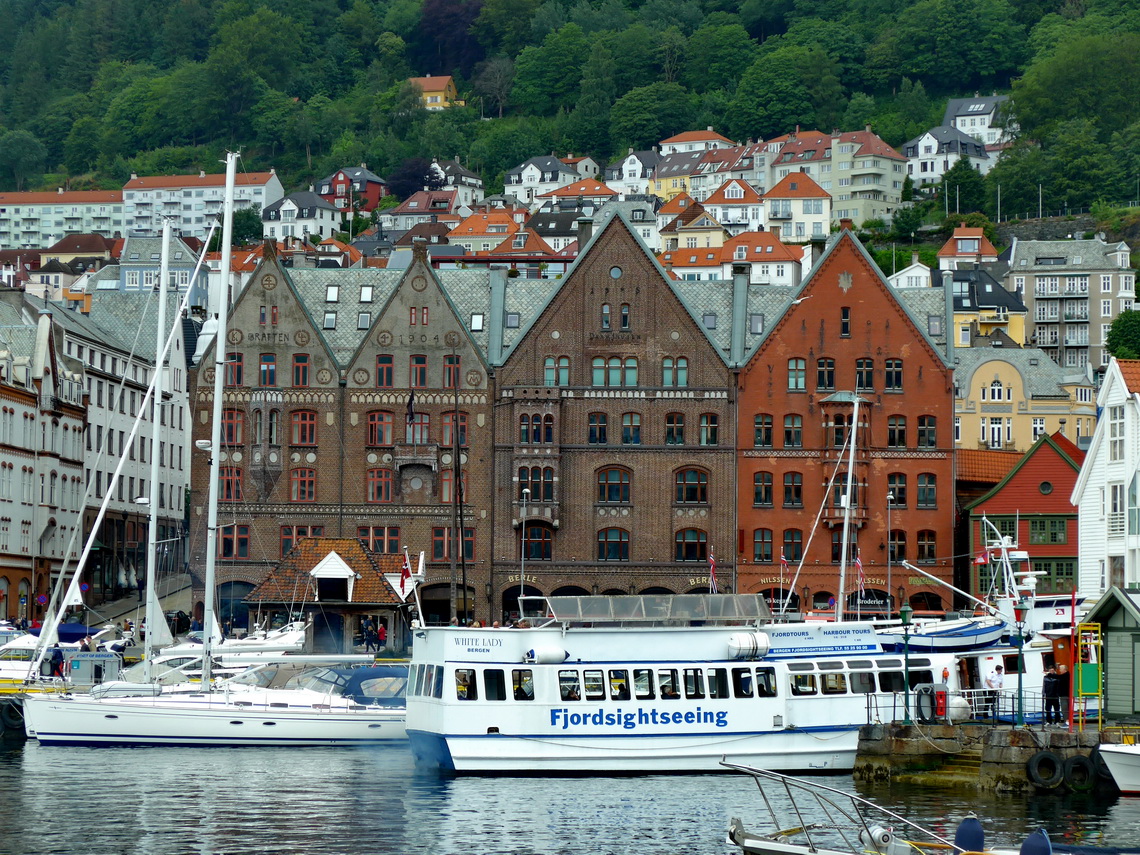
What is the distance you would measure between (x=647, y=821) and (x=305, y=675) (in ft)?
74.1

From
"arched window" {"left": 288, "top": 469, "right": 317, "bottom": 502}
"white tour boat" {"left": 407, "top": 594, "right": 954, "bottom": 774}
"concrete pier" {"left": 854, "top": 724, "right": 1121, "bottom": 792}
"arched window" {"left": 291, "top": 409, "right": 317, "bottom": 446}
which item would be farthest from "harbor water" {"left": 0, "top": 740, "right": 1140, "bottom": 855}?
"arched window" {"left": 291, "top": 409, "right": 317, "bottom": 446}

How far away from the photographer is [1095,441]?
261 ft

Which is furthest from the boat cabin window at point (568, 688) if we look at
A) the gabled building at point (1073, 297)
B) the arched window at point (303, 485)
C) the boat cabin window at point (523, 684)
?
the gabled building at point (1073, 297)

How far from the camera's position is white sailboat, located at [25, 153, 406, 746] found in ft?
214

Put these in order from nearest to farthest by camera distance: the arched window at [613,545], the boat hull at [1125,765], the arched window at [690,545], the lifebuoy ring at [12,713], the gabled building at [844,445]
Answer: the boat hull at [1125,765] < the lifebuoy ring at [12,713] < the gabled building at [844,445] < the arched window at [690,545] < the arched window at [613,545]

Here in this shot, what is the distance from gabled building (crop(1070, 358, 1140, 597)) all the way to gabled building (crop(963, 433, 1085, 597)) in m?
16.2

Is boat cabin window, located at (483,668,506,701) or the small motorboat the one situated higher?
boat cabin window, located at (483,668,506,701)

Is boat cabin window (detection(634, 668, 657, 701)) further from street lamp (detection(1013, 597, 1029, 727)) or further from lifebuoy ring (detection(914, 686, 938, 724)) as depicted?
street lamp (detection(1013, 597, 1029, 727))

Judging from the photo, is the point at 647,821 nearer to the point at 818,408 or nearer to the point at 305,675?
the point at 305,675

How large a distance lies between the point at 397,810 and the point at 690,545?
159 ft

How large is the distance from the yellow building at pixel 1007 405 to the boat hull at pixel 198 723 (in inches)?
2817

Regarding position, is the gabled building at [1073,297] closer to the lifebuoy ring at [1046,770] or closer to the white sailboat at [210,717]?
the white sailboat at [210,717]

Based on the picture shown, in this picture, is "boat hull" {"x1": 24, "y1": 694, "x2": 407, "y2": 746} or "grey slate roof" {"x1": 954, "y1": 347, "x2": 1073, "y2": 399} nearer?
"boat hull" {"x1": 24, "y1": 694, "x2": 407, "y2": 746}

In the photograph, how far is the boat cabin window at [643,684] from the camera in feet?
189
